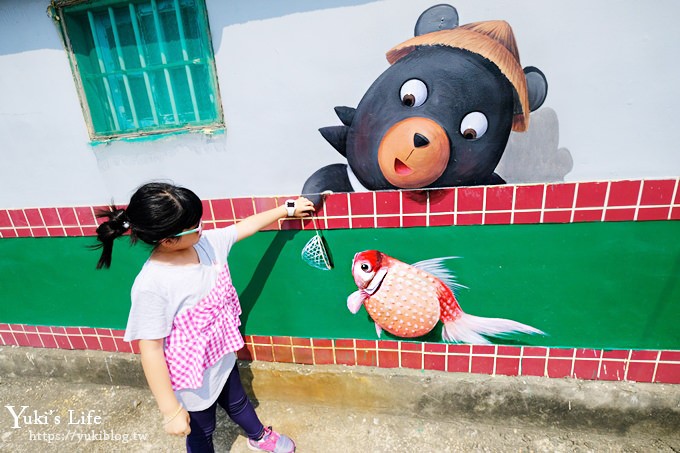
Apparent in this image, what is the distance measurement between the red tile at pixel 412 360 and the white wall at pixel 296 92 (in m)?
1.29

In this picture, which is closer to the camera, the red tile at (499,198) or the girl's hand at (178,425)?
the girl's hand at (178,425)

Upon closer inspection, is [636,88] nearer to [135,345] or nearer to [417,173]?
[417,173]

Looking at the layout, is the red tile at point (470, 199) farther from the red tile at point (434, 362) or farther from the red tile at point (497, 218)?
the red tile at point (434, 362)

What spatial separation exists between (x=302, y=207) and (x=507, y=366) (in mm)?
1610

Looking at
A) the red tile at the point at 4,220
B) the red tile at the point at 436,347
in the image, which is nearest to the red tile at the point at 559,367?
the red tile at the point at 436,347

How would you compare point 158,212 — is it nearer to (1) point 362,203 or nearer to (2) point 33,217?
(1) point 362,203

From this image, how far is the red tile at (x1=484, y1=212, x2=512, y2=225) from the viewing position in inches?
78.8

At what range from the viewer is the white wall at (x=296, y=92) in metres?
1.76

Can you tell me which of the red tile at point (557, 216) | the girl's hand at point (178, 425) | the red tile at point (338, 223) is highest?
the red tile at point (557, 216)

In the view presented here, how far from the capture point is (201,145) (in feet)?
7.47

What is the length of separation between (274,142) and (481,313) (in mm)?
1609

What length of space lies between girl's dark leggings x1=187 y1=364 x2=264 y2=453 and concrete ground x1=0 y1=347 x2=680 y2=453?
1.35ft

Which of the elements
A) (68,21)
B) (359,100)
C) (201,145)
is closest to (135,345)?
(201,145)

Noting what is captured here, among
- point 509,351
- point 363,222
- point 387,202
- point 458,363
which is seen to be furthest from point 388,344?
point 387,202
